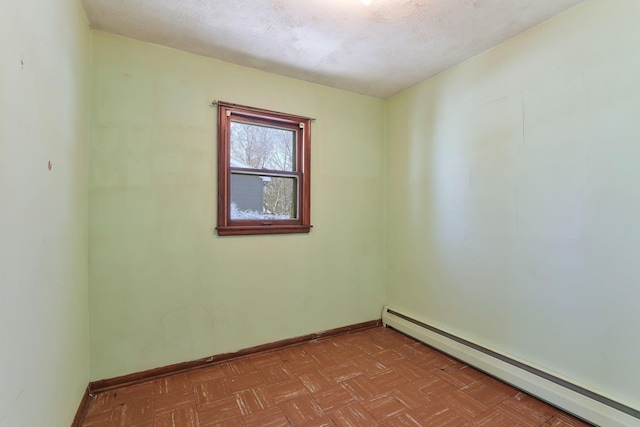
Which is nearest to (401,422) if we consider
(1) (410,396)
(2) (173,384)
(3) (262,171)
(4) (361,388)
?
(1) (410,396)

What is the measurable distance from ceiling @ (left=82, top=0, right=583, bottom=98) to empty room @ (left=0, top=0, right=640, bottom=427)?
0.06ft

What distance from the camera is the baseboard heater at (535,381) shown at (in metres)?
1.66

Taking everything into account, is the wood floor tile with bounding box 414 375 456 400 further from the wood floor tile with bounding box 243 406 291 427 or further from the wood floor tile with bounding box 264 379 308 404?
the wood floor tile with bounding box 243 406 291 427

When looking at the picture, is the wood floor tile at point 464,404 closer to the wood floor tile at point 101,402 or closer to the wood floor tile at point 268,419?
the wood floor tile at point 268,419

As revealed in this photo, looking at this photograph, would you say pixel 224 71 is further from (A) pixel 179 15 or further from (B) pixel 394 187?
(B) pixel 394 187

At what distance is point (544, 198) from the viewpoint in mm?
2023

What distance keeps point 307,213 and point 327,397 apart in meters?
1.57

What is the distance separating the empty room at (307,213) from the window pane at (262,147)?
0.02 m

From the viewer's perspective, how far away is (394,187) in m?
3.32

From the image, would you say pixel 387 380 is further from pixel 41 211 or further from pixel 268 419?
pixel 41 211

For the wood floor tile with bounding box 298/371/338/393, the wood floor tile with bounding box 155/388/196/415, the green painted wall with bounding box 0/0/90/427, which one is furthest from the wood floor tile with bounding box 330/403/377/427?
the green painted wall with bounding box 0/0/90/427

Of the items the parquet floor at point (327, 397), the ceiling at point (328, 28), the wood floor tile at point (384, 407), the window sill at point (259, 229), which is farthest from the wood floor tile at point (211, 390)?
the ceiling at point (328, 28)

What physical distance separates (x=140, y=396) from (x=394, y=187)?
2.92 metres

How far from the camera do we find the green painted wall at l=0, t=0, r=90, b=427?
0.97 metres
